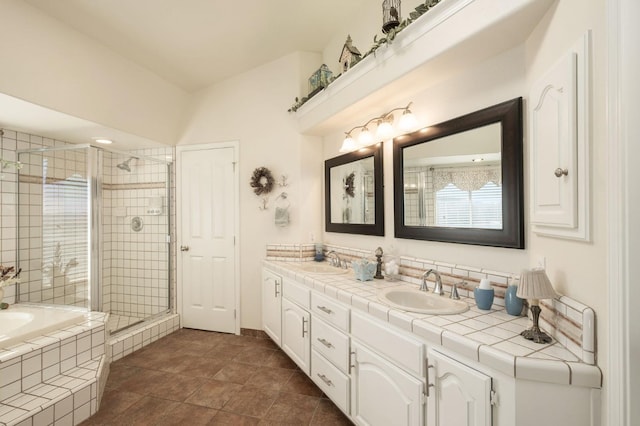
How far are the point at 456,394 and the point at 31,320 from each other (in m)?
2.89

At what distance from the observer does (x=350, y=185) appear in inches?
105

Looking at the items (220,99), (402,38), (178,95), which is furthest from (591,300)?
(178,95)

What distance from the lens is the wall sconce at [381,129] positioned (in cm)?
198

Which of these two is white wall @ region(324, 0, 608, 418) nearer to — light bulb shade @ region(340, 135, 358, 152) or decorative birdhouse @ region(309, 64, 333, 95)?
light bulb shade @ region(340, 135, 358, 152)

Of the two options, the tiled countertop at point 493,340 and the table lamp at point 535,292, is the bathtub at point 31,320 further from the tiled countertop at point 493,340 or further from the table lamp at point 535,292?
the table lamp at point 535,292

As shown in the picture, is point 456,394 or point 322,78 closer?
point 456,394

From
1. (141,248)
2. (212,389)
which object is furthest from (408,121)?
(141,248)

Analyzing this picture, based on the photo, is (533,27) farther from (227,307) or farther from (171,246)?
(171,246)

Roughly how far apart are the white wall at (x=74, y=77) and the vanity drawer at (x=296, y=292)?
2059mm

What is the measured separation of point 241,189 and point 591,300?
9.46 feet

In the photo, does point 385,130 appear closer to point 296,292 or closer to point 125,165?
point 296,292

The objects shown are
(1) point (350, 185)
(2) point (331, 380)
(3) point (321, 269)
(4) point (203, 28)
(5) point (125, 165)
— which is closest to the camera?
(2) point (331, 380)

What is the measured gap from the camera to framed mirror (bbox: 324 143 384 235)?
7.67ft

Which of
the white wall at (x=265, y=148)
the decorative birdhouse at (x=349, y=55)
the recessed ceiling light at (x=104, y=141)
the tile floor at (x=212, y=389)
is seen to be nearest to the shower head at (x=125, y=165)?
the recessed ceiling light at (x=104, y=141)
